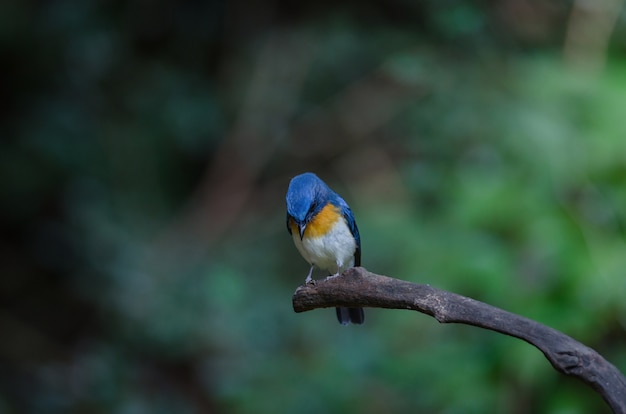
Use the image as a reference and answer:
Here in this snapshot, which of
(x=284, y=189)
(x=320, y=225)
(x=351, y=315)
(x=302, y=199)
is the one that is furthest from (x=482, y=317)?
(x=284, y=189)

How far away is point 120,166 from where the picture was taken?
700cm

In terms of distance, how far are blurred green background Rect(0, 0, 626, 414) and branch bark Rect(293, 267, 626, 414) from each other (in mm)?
1768

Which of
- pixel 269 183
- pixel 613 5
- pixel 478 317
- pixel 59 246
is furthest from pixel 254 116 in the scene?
pixel 478 317

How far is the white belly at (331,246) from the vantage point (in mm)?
3203

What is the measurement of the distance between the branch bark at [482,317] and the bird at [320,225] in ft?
2.89

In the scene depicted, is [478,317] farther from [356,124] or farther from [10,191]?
[10,191]

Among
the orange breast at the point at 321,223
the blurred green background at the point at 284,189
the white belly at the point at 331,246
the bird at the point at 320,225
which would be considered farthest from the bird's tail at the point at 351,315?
the blurred green background at the point at 284,189

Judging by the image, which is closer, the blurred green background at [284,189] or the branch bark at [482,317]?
the branch bark at [482,317]

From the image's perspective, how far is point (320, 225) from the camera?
3.20m

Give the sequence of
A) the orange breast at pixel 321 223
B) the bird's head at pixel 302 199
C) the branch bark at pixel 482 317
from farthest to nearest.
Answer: the orange breast at pixel 321 223 → the bird's head at pixel 302 199 → the branch bark at pixel 482 317

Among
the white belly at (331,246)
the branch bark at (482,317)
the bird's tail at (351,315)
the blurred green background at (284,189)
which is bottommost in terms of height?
the branch bark at (482,317)

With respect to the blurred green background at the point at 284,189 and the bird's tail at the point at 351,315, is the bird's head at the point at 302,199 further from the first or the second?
the blurred green background at the point at 284,189

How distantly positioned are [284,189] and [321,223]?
12.2 ft

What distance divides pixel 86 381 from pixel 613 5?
14.2ft
